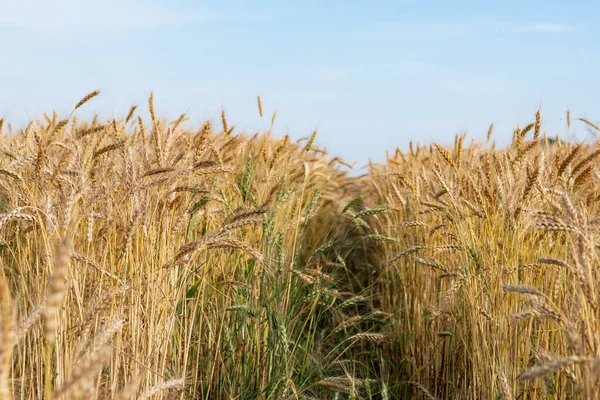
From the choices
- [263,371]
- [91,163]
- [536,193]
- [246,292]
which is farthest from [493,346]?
[91,163]

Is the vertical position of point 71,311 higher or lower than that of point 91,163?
lower

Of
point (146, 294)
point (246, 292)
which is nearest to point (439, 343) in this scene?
point (246, 292)

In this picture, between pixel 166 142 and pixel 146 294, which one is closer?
pixel 146 294

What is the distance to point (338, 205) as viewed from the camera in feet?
24.3

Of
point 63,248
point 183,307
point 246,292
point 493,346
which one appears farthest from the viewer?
point 246,292

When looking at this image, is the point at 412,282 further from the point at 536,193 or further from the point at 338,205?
the point at 338,205

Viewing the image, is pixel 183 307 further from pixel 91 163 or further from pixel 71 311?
pixel 91 163

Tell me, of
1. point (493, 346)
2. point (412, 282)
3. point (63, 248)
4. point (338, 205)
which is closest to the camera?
point (63, 248)

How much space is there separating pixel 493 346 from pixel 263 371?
108cm

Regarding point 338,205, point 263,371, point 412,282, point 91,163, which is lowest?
point 263,371

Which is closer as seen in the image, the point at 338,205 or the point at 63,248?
the point at 63,248

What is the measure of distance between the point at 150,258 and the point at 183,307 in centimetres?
54

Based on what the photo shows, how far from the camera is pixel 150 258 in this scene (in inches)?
95.8

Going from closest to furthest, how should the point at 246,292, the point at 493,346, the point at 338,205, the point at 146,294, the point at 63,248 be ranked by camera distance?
A: the point at 63,248
the point at 146,294
the point at 493,346
the point at 246,292
the point at 338,205
